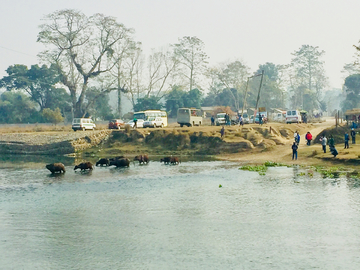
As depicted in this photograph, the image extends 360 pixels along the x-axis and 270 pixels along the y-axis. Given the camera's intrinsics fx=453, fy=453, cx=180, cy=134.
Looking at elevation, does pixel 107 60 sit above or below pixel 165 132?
above

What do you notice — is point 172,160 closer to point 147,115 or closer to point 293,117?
point 147,115

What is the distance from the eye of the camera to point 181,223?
71.6ft

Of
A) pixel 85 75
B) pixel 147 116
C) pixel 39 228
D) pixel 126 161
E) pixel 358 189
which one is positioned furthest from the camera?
pixel 85 75

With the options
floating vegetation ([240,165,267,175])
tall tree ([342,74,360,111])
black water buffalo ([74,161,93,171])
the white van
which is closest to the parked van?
the white van

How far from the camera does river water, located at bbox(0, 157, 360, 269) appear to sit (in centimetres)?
1686

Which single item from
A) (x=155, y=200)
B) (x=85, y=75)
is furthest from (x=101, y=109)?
(x=155, y=200)

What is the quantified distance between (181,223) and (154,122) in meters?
47.8

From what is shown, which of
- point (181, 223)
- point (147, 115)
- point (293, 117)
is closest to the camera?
point (181, 223)

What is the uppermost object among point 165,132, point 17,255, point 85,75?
point 85,75

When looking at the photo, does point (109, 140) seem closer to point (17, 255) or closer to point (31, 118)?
point (31, 118)

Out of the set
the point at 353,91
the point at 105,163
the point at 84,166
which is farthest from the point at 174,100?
the point at 84,166

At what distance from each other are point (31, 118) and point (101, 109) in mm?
17495

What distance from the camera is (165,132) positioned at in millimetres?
59750

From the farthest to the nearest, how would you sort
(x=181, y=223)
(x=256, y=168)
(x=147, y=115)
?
(x=147, y=115), (x=256, y=168), (x=181, y=223)
